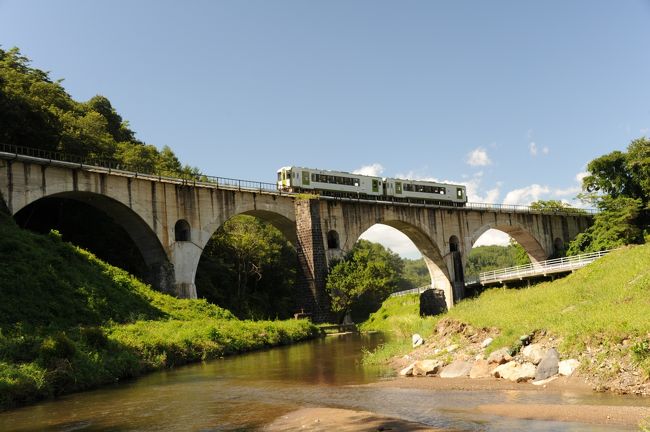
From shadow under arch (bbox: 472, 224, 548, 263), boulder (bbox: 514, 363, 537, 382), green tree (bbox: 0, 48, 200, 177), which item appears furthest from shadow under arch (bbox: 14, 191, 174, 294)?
shadow under arch (bbox: 472, 224, 548, 263)

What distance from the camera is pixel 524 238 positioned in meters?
64.8

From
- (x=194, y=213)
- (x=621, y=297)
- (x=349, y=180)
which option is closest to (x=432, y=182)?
(x=349, y=180)

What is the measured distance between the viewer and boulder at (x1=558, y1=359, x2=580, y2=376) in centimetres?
1147

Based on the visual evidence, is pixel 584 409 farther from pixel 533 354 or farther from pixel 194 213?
pixel 194 213

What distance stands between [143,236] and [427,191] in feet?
97.1

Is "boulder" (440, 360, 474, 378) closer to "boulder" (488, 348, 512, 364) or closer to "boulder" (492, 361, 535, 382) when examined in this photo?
"boulder" (488, 348, 512, 364)

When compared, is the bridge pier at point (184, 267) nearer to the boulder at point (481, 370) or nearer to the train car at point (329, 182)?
the train car at point (329, 182)

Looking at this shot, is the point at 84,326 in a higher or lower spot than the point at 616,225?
lower

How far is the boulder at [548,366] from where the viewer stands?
11.8 m

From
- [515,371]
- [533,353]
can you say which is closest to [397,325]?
[533,353]

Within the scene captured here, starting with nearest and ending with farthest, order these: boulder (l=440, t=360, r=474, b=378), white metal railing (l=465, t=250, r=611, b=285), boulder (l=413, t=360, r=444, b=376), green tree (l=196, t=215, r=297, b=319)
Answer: boulder (l=440, t=360, r=474, b=378) < boulder (l=413, t=360, r=444, b=376) < white metal railing (l=465, t=250, r=611, b=285) < green tree (l=196, t=215, r=297, b=319)

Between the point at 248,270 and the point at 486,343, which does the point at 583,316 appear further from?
the point at 248,270

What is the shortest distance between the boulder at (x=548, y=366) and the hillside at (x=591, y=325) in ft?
0.63

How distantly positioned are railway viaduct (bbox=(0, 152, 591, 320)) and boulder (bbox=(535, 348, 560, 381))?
2684 centimetres
